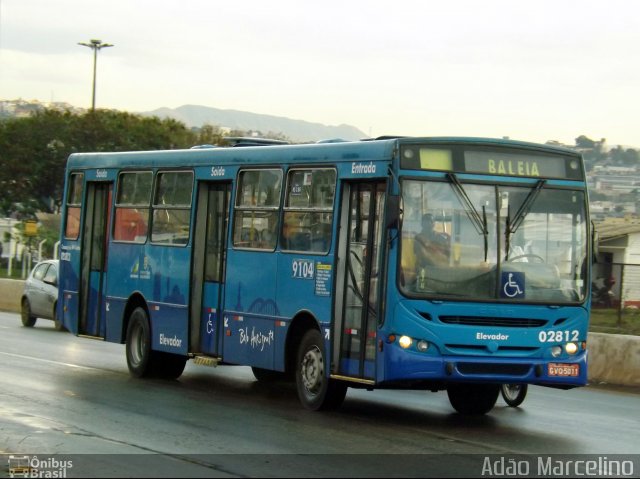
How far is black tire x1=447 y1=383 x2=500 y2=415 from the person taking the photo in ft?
46.9

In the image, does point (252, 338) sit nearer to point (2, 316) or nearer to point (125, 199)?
point (125, 199)

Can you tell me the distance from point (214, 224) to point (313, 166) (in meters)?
2.68

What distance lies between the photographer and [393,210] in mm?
12477

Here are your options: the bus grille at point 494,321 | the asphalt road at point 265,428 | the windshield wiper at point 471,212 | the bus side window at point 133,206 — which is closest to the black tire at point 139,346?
the asphalt road at point 265,428

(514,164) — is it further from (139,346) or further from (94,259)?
(94,259)

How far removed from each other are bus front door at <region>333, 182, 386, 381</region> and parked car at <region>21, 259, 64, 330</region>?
1639cm

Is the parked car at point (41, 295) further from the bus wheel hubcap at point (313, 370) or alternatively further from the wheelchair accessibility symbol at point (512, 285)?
the wheelchair accessibility symbol at point (512, 285)

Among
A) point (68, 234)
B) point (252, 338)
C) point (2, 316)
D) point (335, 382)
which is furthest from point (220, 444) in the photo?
point (2, 316)

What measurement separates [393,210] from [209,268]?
15.9ft

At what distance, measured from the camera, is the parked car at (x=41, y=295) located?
1150 inches

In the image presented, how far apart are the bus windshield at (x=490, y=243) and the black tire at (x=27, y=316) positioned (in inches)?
743

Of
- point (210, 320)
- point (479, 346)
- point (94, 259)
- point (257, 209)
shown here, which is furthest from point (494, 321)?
point (94, 259)

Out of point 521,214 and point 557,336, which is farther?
point 521,214

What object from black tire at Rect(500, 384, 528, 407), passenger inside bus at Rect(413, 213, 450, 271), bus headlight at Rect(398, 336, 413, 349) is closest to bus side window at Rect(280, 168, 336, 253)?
passenger inside bus at Rect(413, 213, 450, 271)
